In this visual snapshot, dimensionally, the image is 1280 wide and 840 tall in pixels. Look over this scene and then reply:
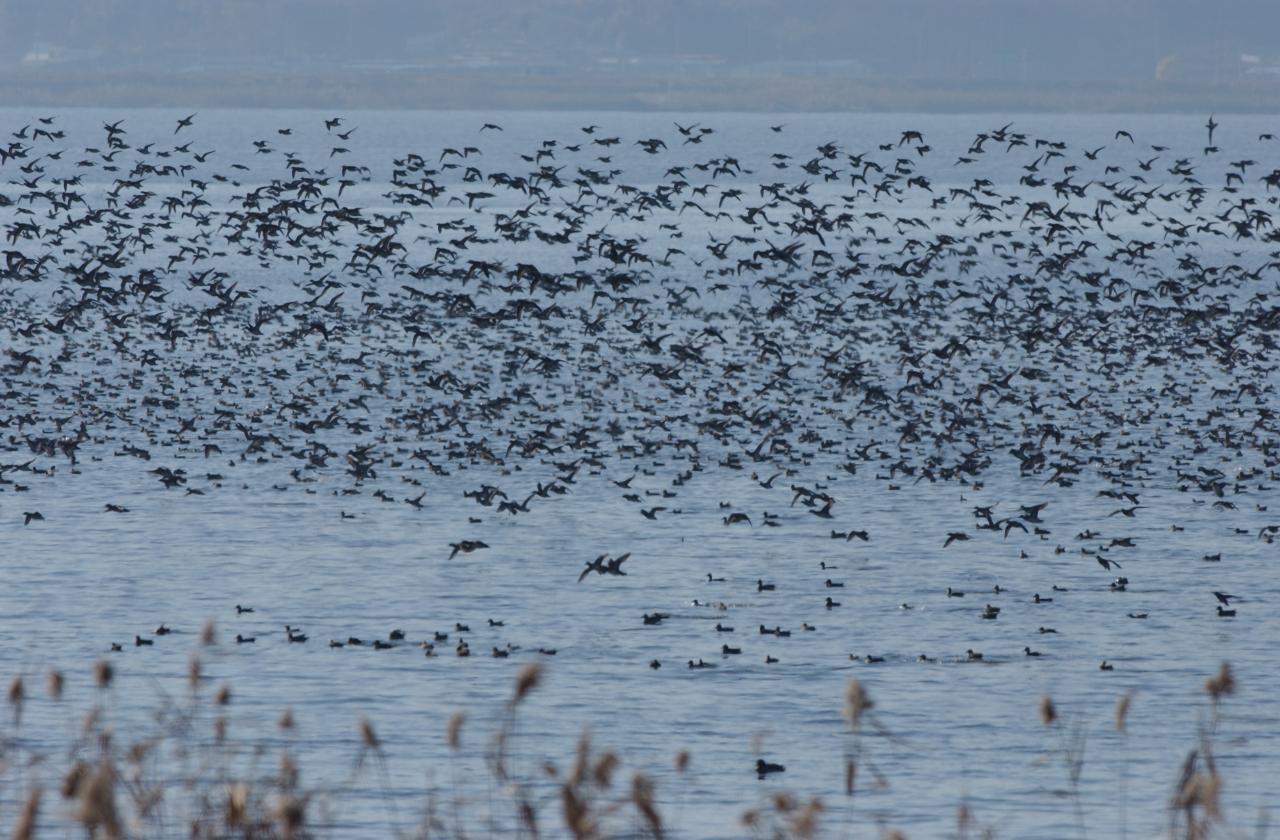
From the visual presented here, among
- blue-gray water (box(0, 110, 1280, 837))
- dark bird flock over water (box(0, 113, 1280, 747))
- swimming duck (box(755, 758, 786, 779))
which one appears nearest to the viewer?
swimming duck (box(755, 758, 786, 779))

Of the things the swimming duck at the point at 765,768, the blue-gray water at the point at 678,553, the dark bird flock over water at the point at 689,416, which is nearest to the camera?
the swimming duck at the point at 765,768

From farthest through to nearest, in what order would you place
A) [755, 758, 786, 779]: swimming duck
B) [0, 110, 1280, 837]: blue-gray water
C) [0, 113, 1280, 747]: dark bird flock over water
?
[0, 113, 1280, 747]: dark bird flock over water → [0, 110, 1280, 837]: blue-gray water → [755, 758, 786, 779]: swimming duck

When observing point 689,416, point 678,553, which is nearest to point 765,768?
point 678,553

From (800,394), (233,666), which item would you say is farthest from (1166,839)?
(800,394)

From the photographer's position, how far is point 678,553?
3619cm

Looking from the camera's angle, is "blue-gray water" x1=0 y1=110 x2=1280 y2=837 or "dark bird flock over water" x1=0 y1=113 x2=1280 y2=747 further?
"dark bird flock over water" x1=0 y1=113 x2=1280 y2=747

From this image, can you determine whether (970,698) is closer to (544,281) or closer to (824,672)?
(824,672)

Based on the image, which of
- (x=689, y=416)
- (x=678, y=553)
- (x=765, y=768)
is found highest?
(x=689, y=416)

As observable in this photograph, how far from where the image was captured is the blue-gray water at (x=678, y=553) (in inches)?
936

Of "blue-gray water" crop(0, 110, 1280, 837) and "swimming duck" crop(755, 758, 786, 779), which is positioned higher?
"blue-gray water" crop(0, 110, 1280, 837)

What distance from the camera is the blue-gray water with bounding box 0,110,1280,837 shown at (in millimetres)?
23781

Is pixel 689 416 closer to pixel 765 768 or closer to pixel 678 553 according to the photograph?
pixel 678 553

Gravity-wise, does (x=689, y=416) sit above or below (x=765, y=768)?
above

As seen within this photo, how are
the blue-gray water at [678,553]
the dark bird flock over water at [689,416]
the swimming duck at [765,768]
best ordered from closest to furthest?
the swimming duck at [765,768] < the blue-gray water at [678,553] < the dark bird flock over water at [689,416]
